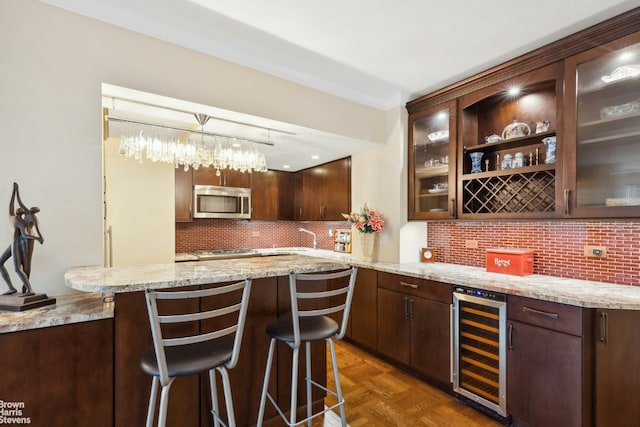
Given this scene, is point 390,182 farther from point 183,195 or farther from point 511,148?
point 183,195

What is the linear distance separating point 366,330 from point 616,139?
2563mm

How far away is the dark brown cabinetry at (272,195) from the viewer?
15.5 feet

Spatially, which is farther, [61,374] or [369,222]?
[369,222]

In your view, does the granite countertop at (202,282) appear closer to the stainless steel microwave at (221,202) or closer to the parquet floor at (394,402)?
the parquet floor at (394,402)

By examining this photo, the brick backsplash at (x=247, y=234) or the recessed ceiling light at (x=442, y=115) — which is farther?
the brick backsplash at (x=247, y=234)

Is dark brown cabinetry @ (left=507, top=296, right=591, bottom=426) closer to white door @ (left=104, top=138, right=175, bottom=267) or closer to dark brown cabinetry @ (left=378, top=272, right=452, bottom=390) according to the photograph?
dark brown cabinetry @ (left=378, top=272, right=452, bottom=390)

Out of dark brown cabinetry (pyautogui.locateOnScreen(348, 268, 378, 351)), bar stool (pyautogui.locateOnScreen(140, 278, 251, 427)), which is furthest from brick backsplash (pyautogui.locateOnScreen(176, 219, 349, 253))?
bar stool (pyautogui.locateOnScreen(140, 278, 251, 427))

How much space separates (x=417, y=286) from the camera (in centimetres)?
271

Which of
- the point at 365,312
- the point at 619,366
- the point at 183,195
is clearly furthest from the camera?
the point at 183,195

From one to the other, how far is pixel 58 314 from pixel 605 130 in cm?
330

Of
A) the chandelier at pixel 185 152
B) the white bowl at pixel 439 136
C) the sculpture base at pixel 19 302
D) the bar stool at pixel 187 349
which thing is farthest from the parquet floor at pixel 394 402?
the white bowl at pixel 439 136

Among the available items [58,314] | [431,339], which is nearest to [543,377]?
[431,339]

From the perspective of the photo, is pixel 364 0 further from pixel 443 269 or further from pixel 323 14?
pixel 443 269

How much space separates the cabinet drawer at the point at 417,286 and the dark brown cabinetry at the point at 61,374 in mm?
2239
